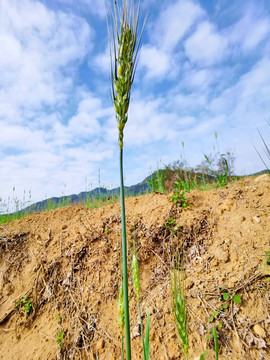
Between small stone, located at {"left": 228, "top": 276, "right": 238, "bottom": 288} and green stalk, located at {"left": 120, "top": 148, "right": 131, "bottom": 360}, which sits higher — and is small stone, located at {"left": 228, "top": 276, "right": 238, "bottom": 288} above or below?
below

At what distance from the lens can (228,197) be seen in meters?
2.77

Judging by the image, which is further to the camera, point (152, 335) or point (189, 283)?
point (189, 283)

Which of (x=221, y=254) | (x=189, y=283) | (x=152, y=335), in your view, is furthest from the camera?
(x=221, y=254)

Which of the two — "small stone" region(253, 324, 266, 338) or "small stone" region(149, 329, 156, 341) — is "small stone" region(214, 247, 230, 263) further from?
"small stone" region(149, 329, 156, 341)

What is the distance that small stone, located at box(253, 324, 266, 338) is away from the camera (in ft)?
5.11

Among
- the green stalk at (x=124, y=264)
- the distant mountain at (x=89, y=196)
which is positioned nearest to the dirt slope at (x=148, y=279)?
the green stalk at (x=124, y=264)

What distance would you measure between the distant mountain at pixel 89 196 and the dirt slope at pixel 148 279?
1684mm

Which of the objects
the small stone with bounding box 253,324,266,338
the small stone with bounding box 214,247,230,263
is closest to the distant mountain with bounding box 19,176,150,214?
the small stone with bounding box 214,247,230,263

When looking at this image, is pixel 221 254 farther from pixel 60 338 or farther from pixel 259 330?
pixel 60 338

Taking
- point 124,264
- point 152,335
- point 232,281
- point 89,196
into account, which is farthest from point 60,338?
point 89,196

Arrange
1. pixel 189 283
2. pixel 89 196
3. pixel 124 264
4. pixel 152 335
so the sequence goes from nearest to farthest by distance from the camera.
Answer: pixel 124 264
pixel 152 335
pixel 189 283
pixel 89 196

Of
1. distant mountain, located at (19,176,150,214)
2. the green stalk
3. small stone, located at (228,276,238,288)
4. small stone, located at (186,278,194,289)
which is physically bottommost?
small stone, located at (186,278,194,289)

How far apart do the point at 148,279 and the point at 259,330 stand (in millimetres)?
1076

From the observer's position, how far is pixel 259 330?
5.18 feet
